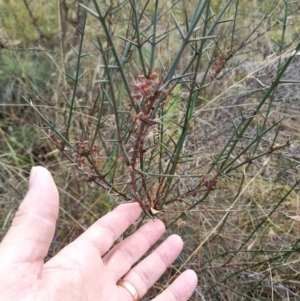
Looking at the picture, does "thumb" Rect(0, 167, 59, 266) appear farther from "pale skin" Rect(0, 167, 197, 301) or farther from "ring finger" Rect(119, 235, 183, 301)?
"ring finger" Rect(119, 235, 183, 301)

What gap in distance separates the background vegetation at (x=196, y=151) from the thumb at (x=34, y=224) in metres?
0.09

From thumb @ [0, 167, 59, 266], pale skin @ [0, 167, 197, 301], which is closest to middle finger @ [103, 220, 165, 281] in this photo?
pale skin @ [0, 167, 197, 301]

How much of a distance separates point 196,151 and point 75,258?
15.9 inches

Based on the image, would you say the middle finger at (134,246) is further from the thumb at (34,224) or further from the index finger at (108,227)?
the thumb at (34,224)

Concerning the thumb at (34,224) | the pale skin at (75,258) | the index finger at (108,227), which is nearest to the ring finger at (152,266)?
the pale skin at (75,258)

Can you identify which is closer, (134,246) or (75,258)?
(75,258)

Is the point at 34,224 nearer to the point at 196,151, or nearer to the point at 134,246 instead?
the point at 134,246

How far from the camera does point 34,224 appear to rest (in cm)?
88

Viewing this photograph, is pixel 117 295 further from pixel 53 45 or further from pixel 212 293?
pixel 53 45

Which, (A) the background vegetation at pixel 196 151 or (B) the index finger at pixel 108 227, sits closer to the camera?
(A) the background vegetation at pixel 196 151

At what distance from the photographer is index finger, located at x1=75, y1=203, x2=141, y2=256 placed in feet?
3.46

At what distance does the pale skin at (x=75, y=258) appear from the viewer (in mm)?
862

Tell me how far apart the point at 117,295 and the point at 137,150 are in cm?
49

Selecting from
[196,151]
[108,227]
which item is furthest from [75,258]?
[196,151]
